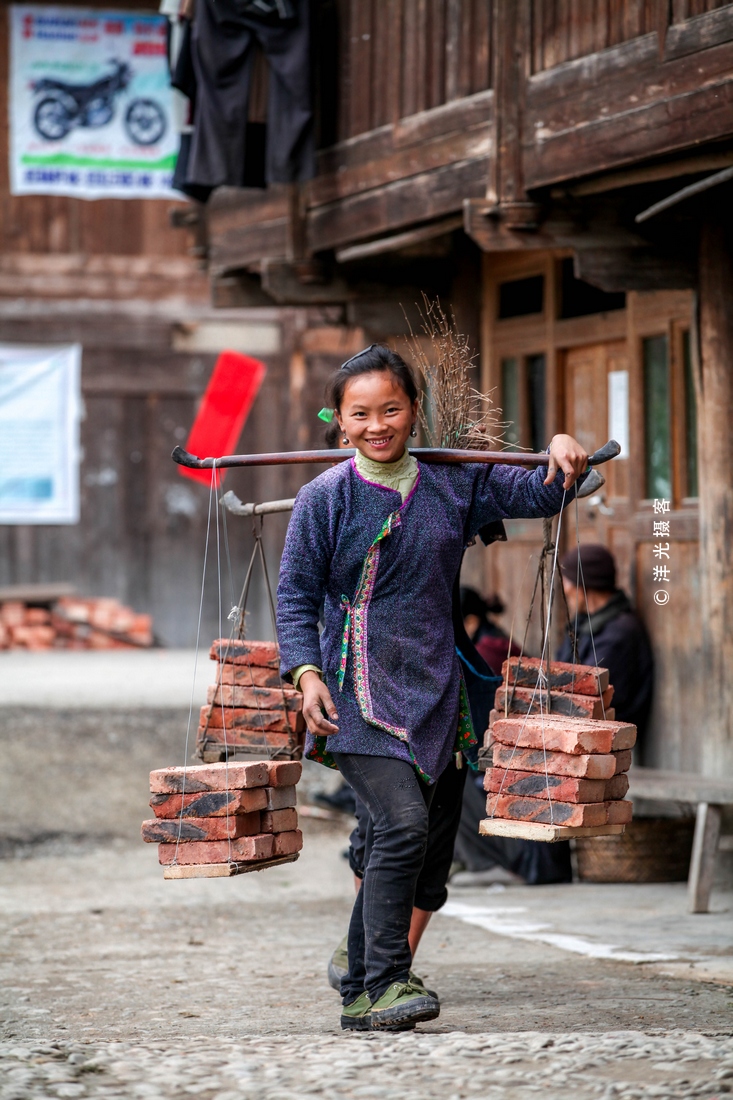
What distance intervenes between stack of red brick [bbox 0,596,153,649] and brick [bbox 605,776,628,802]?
36.4 ft

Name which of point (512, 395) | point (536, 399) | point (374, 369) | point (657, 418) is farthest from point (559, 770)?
point (512, 395)

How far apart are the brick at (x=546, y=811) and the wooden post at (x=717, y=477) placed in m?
2.93

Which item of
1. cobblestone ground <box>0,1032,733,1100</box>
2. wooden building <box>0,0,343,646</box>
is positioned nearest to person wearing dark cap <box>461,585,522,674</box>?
cobblestone ground <box>0,1032,733,1100</box>

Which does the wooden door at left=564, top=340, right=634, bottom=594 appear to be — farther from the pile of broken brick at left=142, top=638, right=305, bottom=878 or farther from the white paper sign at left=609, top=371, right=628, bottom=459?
the pile of broken brick at left=142, top=638, right=305, bottom=878

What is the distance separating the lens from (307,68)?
8680 millimetres

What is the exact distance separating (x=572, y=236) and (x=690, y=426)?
3.94 ft

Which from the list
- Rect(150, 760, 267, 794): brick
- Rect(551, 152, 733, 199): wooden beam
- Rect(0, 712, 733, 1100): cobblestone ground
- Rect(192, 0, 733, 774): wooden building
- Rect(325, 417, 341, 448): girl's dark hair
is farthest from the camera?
Rect(192, 0, 733, 774): wooden building

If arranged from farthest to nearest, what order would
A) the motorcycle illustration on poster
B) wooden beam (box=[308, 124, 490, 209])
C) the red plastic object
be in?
the motorcycle illustration on poster < the red plastic object < wooden beam (box=[308, 124, 490, 209])

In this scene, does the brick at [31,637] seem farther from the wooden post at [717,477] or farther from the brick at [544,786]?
the brick at [544,786]

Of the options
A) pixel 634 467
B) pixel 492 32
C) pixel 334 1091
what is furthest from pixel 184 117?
Result: pixel 334 1091

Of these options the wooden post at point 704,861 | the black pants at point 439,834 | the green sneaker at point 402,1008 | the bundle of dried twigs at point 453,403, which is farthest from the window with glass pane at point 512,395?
the green sneaker at point 402,1008

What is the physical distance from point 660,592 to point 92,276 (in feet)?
29.6

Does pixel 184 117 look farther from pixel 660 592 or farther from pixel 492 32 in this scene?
pixel 660 592

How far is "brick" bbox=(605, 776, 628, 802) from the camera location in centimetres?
432
